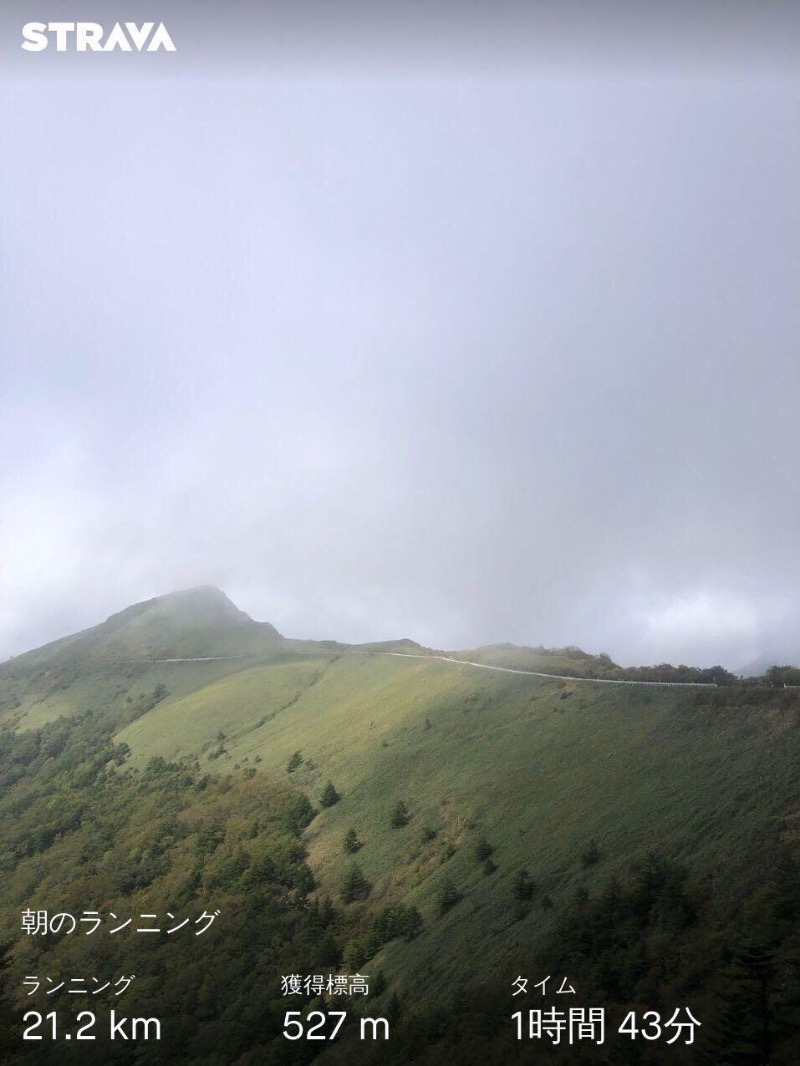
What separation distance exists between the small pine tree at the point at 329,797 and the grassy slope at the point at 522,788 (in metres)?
0.53

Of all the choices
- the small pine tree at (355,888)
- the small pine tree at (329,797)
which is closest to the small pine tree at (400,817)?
the small pine tree at (355,888)

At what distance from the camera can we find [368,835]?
28719mm

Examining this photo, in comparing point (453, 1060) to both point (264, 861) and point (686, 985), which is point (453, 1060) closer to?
Answer: point (686, 985)

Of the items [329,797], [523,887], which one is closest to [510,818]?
[523,887]

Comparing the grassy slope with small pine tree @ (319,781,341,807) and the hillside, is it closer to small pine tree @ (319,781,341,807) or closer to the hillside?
the hillside

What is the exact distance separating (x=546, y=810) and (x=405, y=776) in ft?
37.6

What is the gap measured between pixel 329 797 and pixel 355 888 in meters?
9.85

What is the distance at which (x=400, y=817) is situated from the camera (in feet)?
92.0

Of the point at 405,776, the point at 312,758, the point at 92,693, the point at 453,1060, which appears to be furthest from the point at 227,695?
the point at 453,1060

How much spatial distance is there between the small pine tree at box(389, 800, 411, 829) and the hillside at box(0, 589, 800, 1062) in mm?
115

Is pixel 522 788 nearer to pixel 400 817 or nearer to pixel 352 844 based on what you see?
pixel 400 817

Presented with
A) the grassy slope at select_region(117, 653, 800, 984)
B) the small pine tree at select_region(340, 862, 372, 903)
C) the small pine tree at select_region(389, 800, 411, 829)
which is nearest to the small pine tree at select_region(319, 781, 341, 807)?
the grassy slope at select_region(117, 653, 800, 984)

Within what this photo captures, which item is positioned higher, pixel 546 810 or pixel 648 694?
pixel 648 694

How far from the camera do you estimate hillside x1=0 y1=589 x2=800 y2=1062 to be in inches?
558
